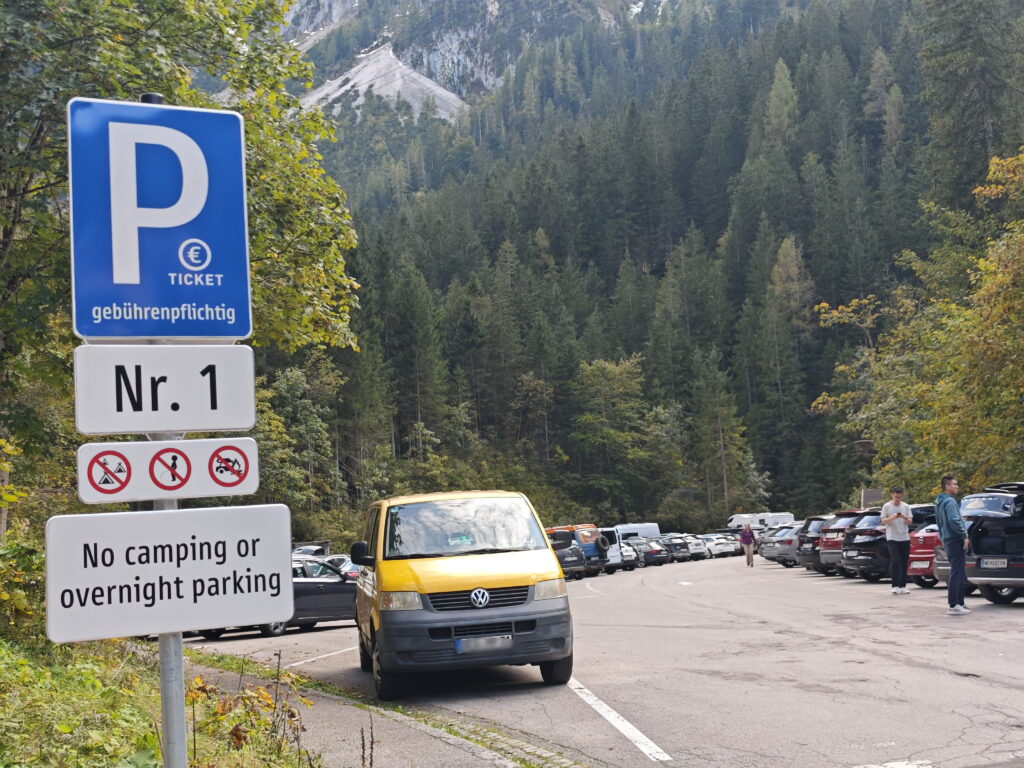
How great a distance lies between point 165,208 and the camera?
147 inches

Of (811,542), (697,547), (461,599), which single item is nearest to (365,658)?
(461,599)

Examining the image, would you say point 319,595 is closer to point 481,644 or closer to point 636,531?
point 481,644

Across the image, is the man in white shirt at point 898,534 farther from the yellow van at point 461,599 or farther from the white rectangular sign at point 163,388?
the white rectangular sign at point 163,388

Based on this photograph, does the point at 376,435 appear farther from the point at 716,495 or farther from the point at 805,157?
the point at 805,157

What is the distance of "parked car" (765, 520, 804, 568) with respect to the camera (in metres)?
41.2

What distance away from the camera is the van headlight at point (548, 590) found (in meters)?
10.6

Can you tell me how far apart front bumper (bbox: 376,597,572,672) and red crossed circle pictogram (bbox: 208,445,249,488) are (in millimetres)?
6748

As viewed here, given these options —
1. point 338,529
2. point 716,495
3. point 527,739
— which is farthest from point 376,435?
point 527,739

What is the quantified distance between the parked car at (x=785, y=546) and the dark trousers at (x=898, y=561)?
764 inches

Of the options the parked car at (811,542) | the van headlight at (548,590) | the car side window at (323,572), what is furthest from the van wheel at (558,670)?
the parked car at (811,542)

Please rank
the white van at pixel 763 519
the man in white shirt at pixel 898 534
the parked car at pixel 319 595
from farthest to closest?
the white van at pixel 763 519
the parked car at pixel 319 595
the man in white shirt at pixel 898 534

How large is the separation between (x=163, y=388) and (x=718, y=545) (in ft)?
211

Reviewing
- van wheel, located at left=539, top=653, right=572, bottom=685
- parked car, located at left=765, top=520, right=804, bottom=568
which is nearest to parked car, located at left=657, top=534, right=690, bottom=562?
parked car, located at left=765, top=520, right=804, bottom=568

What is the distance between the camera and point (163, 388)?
3604 millimetres
